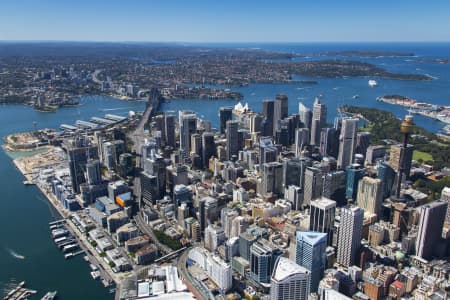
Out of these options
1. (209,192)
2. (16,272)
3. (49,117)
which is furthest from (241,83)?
(16,272)

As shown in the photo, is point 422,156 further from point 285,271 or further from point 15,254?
point 15,254

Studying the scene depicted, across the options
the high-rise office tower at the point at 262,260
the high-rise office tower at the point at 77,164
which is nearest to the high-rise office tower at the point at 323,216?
the high-rise office tower at the point at 262,260

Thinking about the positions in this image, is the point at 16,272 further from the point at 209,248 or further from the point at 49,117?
the point at 49,117

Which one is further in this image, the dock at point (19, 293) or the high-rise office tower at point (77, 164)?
the high-rise office tower at point (77, 164)

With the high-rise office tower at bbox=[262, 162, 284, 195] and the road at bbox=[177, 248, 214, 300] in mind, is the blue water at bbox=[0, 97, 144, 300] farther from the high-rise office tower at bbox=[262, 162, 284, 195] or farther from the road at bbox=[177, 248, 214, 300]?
the high-rise office tower at bbox=[262, 162, 284, 195]

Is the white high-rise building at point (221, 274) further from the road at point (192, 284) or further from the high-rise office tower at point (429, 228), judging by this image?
the high-rise office tower at point (429, 228)

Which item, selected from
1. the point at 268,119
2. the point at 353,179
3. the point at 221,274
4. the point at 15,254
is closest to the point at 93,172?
the point at 15,254

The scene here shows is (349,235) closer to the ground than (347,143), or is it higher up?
closer to the ground
